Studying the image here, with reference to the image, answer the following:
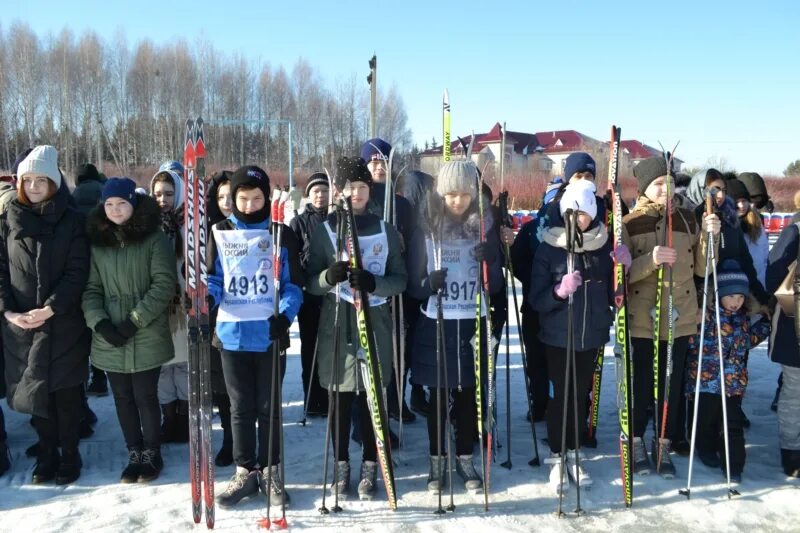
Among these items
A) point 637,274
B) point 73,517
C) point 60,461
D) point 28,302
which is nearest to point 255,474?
point 73,517

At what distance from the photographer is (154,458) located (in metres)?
3.65

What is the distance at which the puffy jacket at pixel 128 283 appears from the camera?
3445 mm

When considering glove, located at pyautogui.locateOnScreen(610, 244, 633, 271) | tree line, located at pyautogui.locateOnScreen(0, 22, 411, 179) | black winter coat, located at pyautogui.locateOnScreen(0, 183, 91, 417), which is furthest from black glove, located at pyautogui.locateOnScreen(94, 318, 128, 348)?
tree line, located at pyautogui.locateOnScreen(0, 22, 411, 179)

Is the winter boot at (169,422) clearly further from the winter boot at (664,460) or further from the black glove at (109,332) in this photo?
the winter boot at (664,460)

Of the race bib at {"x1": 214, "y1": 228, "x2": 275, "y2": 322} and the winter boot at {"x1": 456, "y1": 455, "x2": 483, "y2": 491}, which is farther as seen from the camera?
the winter boot at {"x1": 456, "y1": 455, "x2": 483, "y2": 491}

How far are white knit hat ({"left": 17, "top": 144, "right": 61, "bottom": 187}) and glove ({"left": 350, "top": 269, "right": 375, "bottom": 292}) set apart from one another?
1969 millimetres

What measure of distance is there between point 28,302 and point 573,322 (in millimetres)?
3223

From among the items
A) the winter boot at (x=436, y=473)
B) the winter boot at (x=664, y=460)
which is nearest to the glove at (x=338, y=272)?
the winter boot at (x=436, y=473)

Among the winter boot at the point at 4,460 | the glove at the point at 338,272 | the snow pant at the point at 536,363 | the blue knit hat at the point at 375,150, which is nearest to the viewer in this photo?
the glove at the point at 338,272

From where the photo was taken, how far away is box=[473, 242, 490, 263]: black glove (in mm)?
3330

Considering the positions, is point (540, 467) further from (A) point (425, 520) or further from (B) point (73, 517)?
(B) point (73, 517)

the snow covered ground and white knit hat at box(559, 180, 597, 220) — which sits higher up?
white knit hat at box(559, 180, 597, 220)

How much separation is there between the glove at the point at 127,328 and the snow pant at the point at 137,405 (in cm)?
29

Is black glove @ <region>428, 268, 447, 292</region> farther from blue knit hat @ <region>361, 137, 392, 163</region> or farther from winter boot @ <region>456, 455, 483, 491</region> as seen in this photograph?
blue knit hat @ <region>361, 137, 392, 163</region>
